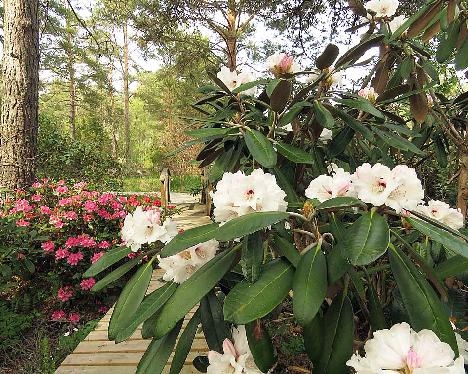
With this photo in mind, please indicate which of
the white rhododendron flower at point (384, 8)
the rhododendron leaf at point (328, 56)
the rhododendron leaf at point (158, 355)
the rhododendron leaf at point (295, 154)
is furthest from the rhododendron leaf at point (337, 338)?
the white rhododendron flower at point (384, 8)

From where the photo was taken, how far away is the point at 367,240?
585 millimetres

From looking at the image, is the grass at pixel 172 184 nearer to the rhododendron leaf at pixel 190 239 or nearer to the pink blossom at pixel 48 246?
the pink blossom at pixel 48 246

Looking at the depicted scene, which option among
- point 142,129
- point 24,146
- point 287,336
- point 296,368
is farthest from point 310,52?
point 142,129

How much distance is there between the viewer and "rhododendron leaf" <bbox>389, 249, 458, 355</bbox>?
57cm

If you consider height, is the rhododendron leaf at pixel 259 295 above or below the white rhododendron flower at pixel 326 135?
below

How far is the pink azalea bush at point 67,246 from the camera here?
2871mm

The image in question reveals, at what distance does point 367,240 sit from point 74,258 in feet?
8.83

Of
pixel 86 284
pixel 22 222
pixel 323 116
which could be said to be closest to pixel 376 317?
pixel 323 116

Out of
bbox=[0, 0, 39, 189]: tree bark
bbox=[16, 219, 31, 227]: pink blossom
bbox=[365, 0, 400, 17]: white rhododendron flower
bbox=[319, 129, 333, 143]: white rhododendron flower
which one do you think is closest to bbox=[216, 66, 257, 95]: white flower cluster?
bbox=[319, 129, 333, 143]: white rhododendron flower

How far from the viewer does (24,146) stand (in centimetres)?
376

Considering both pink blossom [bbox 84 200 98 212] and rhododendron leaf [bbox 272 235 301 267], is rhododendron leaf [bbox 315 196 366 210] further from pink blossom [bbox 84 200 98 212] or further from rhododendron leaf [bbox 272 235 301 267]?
pink blossom [bbox 84 200 98 212]

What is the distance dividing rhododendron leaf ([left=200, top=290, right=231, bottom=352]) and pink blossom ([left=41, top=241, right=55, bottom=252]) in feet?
7.88

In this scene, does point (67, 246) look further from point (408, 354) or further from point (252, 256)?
point (408, 354)

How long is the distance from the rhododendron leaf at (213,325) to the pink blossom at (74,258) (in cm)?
234
